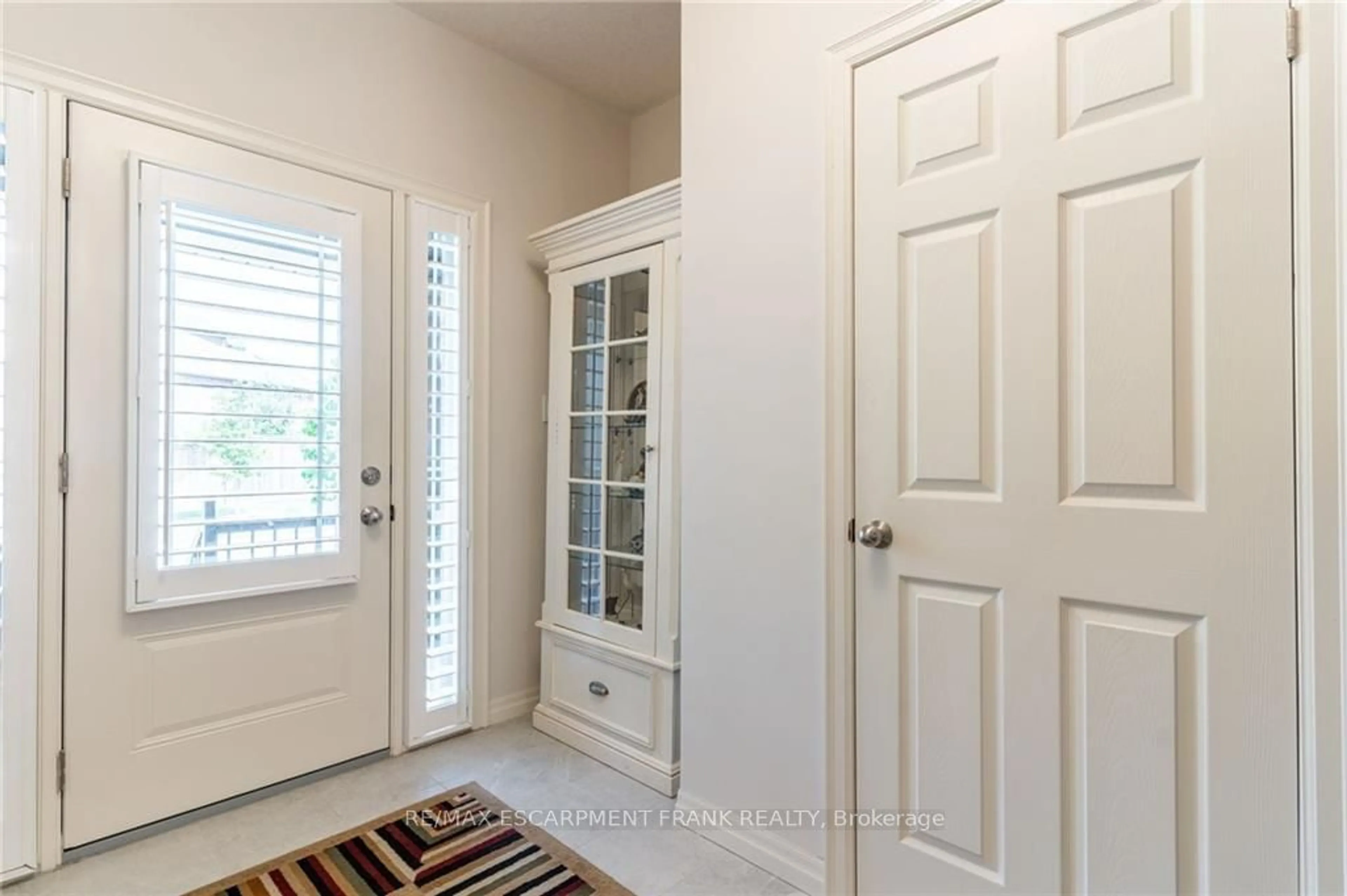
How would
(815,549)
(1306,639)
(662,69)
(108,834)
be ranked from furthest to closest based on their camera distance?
(662,69) → (108,834) → (815,549) → (1306,639)

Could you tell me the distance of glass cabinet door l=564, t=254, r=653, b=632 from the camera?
2.35 m

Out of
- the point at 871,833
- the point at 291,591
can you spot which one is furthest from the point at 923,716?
the point at 291,591

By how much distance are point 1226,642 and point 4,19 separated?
298 centimetres

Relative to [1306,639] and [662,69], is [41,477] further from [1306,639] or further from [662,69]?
[1306,639]

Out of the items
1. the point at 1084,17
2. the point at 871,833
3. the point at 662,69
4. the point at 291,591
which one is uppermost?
the point at 662,69

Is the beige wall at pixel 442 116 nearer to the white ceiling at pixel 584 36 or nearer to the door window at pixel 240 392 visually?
the white ceiling at pixel 584 36

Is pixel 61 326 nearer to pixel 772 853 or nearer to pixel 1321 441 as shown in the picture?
pixel 772 853

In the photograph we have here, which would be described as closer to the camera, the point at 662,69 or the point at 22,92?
the point at 22,92

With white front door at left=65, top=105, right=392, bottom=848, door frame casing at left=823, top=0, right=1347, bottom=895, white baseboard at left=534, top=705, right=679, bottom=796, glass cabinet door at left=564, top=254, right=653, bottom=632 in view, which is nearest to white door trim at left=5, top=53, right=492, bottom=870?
white front door at left=65, top=105, right=392, bottom=848

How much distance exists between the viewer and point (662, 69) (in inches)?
110

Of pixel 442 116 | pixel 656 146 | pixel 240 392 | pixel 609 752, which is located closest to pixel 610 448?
pixel 609 752

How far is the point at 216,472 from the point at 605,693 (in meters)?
1.41

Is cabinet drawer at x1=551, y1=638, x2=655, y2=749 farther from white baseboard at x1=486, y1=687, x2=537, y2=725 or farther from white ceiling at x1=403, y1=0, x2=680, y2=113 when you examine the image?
white ceiling at x1=403, y1=0, x2=680, y2=113

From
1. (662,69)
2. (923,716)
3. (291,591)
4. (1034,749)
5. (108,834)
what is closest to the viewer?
(1034,749)
